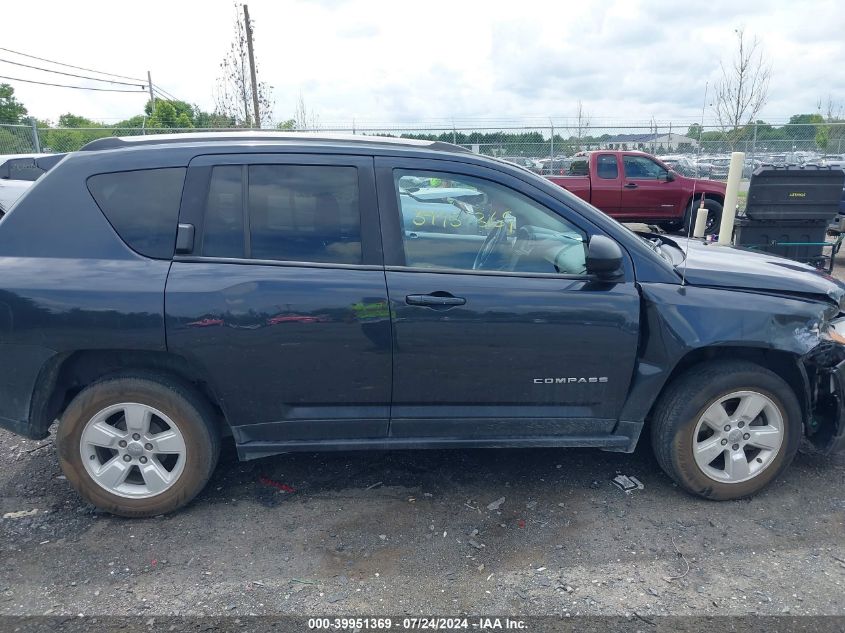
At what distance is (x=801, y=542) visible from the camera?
10.3 feet

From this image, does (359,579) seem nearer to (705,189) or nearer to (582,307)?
(582,307)

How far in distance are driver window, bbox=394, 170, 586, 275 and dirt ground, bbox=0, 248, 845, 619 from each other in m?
1.29

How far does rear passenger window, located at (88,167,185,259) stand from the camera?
317cm

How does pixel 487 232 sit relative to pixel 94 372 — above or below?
→ above

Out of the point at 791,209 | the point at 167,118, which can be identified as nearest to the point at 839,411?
the point at 791,209

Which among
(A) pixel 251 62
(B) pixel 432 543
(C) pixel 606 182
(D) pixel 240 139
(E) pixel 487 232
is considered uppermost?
(A) pixel 251 62

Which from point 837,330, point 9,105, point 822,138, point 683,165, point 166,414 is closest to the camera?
point 166,414

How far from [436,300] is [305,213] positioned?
2.60 feet

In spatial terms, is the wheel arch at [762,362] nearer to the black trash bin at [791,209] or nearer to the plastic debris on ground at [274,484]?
the plastic debris on ground at [274,484]

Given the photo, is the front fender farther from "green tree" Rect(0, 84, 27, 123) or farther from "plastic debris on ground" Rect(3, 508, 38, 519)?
"green tree" Rect(0, 84, 27, 123)

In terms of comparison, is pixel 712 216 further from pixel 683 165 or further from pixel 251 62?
pixel 251 62

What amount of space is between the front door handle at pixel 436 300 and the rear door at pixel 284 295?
14cm

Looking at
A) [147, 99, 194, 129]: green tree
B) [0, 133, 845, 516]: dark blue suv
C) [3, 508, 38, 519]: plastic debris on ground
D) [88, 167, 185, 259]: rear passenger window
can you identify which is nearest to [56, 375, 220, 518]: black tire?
[0, 133, 845, 516]: dark blue suv

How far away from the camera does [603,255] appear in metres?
3.11
